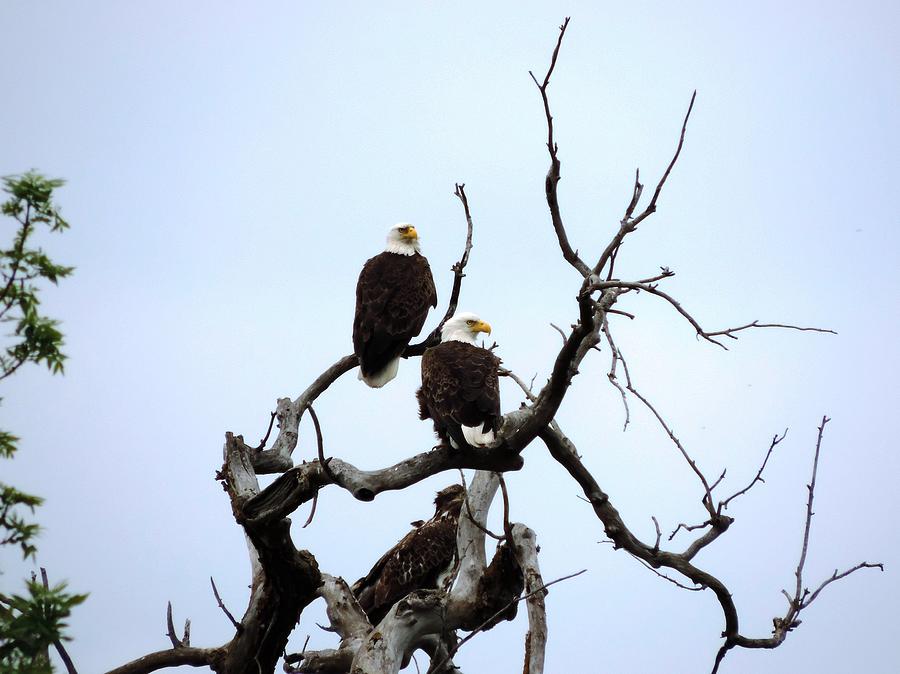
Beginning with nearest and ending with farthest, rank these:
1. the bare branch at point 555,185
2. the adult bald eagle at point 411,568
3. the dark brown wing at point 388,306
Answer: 1. the bare branch at point 555,185
2. the dark brown wing at point 388,306
3. the adult bald eagle at point 411,568

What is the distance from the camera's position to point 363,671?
208 inches

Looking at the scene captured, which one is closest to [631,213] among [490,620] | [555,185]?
[555,185]

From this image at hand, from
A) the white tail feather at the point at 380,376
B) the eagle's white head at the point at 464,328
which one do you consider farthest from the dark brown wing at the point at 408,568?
the eagle's white head at the point at 464,328

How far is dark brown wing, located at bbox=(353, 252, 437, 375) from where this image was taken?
741 cm

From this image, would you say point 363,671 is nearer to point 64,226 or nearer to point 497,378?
point 497,378

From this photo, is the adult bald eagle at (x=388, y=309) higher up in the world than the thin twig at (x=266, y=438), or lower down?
higher up

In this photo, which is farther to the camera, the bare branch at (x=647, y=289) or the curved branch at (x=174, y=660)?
the curved branch at (x=174, y=660)

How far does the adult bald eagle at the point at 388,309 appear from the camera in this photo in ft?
24.3

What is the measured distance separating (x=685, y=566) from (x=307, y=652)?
2150 millimetres

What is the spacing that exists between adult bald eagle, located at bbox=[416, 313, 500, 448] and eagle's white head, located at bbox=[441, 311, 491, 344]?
304 millimetres

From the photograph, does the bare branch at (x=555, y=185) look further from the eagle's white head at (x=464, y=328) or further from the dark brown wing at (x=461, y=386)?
the eagle's white head at (x=464, y=328)

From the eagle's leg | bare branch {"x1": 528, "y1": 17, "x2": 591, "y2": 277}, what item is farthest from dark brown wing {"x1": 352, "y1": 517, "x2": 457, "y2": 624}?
bare branch {"x1": 528, "y1": 17, "x2": 591, "y2": 277}

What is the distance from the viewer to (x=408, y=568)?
314 inches

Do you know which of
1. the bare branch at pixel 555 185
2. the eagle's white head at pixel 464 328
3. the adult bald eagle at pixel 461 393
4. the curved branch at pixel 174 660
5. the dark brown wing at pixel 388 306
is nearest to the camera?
the bare branch at pixel 555 185
